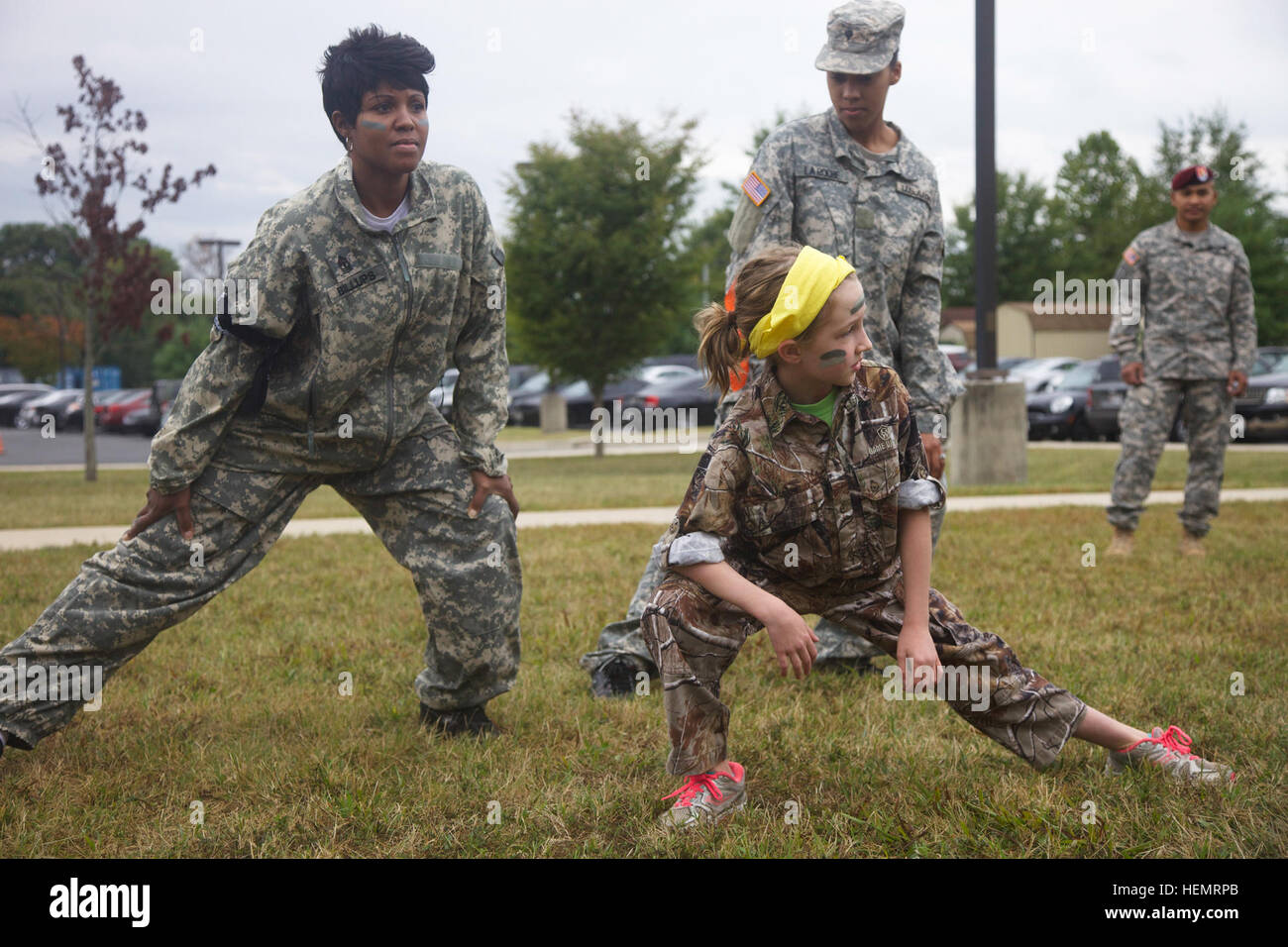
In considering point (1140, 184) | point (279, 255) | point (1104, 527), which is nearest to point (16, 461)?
point (1104, 527)

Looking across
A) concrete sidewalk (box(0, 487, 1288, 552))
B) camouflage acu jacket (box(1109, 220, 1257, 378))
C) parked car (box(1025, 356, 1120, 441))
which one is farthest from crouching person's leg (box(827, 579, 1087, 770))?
parked car (box(1025, 356, 1120, 441))

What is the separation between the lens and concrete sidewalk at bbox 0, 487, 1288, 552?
8.54 m

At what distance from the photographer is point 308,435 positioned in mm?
3326

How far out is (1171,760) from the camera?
312cm

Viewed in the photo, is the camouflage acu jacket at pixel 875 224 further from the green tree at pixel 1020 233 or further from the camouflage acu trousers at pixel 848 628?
the green tree at pixel 1020 233

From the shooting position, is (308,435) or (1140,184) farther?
(1140,184)

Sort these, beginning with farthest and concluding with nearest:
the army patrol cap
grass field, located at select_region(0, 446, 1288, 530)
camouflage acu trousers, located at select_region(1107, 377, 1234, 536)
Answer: grass field, located at select_region(0, 446, 1288, 530)
camouflage acu trousers, located at select_region(1107, 377, 1234, 536)
the army patrol cap

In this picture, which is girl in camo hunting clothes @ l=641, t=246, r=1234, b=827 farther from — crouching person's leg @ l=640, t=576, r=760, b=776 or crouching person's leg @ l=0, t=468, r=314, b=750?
crouching person's leg @ l=0, t=468, r=314, b=750

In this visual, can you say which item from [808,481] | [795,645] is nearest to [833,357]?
[808,481]

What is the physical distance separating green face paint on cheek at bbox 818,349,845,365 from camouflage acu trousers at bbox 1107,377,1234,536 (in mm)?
4875

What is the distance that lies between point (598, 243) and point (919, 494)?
48.3ft
